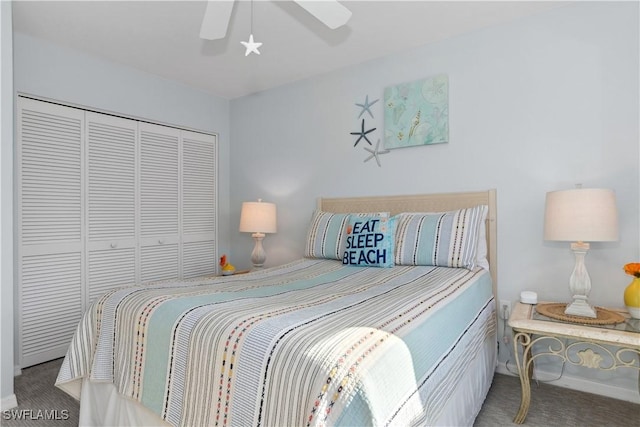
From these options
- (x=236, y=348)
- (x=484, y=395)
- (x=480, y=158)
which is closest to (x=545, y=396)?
(x=484, y=395)

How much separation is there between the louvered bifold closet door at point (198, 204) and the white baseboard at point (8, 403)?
5.61ft

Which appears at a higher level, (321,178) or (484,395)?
(321,178)

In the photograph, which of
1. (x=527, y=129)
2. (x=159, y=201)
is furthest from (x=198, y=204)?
(x=527, y=129)

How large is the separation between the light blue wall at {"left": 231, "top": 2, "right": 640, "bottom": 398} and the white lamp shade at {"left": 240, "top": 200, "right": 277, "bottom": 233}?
61 centimetres

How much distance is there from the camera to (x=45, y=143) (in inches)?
108

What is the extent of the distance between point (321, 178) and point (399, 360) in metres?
2.43

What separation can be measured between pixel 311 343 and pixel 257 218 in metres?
2.34

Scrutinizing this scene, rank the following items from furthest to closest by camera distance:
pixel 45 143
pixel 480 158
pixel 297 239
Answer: pixel 297 239, pixel 45 143, pixel 480 158

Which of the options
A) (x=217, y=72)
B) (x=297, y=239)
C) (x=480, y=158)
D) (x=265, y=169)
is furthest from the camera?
(x=265, y=169)

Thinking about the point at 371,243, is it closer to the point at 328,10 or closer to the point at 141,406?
the point at 328,10

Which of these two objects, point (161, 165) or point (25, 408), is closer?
point (25, 408)

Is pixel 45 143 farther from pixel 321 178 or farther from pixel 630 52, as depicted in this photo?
pixel 630 52

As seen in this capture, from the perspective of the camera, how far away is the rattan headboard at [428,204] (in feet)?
8.14

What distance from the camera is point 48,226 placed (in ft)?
9.04
